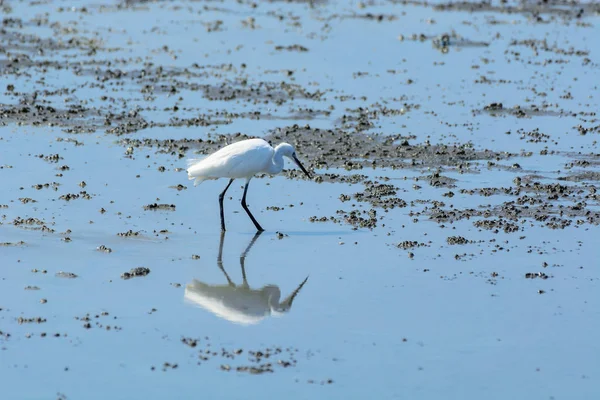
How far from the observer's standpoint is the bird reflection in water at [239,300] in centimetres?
888

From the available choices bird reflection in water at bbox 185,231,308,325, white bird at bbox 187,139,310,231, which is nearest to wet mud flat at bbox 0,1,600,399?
bird reflection in water at bbox 185,231,308,325

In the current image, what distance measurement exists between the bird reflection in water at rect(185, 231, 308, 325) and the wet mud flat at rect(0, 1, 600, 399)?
0.03 metres

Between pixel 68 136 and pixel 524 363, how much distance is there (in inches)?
348

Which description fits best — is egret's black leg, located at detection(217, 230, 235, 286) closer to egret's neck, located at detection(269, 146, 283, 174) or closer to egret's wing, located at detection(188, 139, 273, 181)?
egret's wing, located at detection(188, 139, 273, 181)

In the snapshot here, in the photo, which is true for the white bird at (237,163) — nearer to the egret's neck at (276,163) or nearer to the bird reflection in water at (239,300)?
the egret's neck at (276,163)

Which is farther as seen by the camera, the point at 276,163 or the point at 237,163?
the point at 276,163

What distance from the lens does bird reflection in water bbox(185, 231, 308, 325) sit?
→ 349 inches

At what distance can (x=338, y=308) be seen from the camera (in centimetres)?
902

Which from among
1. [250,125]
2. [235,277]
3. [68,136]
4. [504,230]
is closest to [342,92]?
[250,125]

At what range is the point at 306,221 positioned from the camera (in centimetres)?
1164

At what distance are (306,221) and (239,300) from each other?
248 centimetres

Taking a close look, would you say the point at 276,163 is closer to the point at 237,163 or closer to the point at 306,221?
the point at 237,163

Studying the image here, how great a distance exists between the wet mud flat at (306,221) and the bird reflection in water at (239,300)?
0.09 ft

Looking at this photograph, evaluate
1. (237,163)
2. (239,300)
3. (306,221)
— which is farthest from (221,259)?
(306,221)
